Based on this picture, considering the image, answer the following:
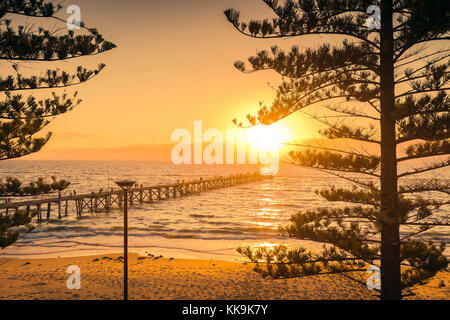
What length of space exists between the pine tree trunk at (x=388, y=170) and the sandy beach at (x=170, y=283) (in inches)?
59.5

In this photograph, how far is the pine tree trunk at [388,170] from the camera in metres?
6.51

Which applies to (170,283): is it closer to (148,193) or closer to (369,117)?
(369,117)

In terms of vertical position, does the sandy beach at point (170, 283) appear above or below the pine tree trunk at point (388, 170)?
below

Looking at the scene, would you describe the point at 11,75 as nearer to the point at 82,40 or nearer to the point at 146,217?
the point at 82,40

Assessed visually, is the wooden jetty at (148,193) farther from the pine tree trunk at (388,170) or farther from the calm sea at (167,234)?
the pine tree trunk at (388,170)

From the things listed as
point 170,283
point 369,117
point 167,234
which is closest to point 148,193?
point 167,234

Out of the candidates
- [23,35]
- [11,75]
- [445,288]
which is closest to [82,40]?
[23,35]

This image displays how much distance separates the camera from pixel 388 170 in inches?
261

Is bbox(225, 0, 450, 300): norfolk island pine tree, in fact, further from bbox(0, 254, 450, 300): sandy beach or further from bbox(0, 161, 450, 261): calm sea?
bbox(0, 161, 450, 261): calm sea

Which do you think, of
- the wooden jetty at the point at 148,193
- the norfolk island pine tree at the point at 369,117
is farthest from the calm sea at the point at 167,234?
the norfolk island pine tree at the point at 369,117

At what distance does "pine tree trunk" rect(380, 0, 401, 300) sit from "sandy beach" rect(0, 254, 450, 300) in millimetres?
1511

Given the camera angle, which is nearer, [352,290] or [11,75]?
[11,75]
